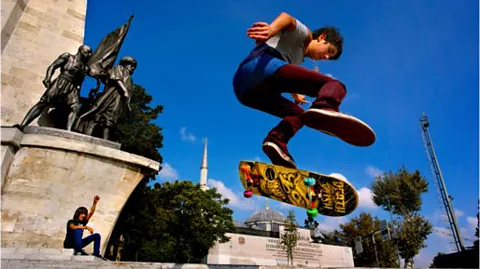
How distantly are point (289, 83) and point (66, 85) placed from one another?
5.64 meters

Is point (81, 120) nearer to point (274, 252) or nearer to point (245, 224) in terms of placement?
point (274, 252)

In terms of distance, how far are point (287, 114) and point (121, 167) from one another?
13.0ft

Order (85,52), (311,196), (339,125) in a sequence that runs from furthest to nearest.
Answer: (85,52)
(311,196)
(339,125)

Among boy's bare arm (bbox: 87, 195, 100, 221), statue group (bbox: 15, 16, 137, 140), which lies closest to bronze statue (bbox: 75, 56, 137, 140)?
statue group (bbox: 15, 16, 137, 140)

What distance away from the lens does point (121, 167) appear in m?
6.31

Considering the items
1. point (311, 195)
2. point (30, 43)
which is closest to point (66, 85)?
point (30, 43)

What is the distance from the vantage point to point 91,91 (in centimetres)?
785

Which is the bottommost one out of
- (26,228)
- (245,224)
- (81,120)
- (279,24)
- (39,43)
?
(26,228)

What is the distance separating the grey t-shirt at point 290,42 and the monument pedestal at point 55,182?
4.02m

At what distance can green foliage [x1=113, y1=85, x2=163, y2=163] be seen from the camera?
19.3 meters

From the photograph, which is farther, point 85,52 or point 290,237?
point 290,237

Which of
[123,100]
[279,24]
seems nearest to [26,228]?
[123,100]

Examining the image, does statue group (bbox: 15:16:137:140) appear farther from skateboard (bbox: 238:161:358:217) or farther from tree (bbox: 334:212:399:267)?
tree (bbox: 334:212:399:267)

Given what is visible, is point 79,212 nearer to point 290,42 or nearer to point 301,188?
point 301,188
